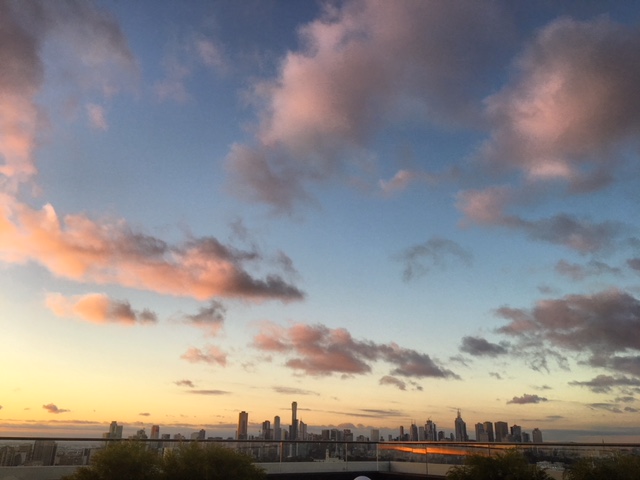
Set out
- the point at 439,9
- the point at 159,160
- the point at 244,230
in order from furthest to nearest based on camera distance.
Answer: the point at 244,230
the point at 159,160
the point at 439,9

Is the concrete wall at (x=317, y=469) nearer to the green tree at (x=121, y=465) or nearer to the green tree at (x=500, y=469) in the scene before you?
the green tree at (x=500, y=469)

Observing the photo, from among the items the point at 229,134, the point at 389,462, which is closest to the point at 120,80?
the point at 229,134

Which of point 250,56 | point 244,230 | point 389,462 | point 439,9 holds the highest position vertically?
point 250,56

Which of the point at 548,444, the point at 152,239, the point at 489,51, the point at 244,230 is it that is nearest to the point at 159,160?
the point at 244,230

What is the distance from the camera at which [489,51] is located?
51.5ft

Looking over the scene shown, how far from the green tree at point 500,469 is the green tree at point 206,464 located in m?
4.87

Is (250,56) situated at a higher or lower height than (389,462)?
higher

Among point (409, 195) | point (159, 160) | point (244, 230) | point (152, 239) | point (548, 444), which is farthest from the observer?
point (152, 239)

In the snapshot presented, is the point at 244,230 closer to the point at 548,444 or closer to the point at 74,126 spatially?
the point at 74,126

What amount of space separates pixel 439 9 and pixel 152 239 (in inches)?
723

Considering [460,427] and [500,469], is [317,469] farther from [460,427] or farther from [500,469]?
[460,427]

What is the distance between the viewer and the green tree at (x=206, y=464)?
12273mm

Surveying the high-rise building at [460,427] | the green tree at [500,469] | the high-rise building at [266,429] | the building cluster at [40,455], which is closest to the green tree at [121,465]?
the building cluster at [40,455]

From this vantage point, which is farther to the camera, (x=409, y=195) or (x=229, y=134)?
(x=409, y=195)
